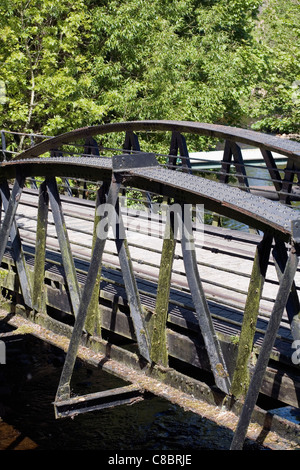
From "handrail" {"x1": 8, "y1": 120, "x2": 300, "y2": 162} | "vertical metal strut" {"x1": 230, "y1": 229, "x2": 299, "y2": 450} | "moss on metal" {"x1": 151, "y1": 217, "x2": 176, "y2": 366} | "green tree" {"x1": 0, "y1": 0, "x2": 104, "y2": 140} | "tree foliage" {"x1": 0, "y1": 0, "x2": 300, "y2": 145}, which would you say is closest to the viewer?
"vertical metal strut" {"x1": 230, "y1": 229, "x2": 299, "y2": 450}

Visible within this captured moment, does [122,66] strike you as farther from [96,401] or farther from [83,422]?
[96,401]

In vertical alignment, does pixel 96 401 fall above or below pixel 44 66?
below

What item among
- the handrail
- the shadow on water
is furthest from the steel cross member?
the shadow on water

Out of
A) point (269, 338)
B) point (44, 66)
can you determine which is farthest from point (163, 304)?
point (44, 66)

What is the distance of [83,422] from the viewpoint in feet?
39.0

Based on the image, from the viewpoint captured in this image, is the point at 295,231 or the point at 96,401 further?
the point at 96,401

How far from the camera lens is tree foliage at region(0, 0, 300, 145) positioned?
22.0 meters

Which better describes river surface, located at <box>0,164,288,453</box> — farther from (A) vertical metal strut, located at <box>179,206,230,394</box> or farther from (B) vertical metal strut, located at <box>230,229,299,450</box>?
(B) vertical metal strut, located at <box>230,229,299,450</box>

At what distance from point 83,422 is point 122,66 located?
50.7 ft

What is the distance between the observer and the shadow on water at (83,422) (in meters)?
11.1

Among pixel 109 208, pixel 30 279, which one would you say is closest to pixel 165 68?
pixel 30 279

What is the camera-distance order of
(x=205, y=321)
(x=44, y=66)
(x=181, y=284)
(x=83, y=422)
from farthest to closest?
(x=44, y=66) < (x=83, y=422) < (x=181, y=284) < (x=205, y=321)
